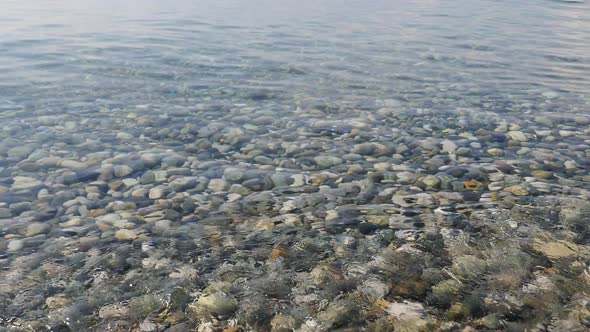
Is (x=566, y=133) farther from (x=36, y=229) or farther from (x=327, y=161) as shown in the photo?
(x=36, y=229)

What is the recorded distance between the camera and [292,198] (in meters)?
4.95

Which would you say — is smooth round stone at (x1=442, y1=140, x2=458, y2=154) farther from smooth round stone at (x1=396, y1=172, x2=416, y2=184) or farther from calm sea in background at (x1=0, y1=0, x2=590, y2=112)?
calm sea in background at (x1=0, y1=0, x2=590, y2=112)

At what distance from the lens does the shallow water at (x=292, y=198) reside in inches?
126

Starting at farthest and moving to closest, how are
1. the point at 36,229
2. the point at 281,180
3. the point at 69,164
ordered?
the point at 69,164, the point at 281,180, the point at 36,229

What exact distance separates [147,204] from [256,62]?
28.5ft

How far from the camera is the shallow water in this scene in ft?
10.5

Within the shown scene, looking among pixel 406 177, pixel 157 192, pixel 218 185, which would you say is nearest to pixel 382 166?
pixel 406 177

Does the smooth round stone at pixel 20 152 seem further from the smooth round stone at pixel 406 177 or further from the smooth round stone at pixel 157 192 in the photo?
the smooth round stone at pixel 406 177

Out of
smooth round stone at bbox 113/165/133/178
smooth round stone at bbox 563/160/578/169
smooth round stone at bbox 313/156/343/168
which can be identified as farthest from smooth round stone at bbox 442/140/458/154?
smooth round stone at bbox 113/165/133/178

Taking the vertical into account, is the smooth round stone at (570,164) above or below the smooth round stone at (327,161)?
above

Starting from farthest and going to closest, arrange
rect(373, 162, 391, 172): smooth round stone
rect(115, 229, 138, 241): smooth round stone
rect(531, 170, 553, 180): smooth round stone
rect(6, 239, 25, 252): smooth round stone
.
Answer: rect(373, 162, 391, 172): smooth round stone, rect(531, 170, 553, 180): smooth round stone, rect(115, 229, 138, 241): smooth round stone, rect(6, 239, 25, 252): smooth round stone

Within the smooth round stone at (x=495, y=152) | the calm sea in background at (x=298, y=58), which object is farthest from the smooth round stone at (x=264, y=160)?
the calm sea in background at (x=298, y=58)

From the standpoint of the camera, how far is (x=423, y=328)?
2945mm

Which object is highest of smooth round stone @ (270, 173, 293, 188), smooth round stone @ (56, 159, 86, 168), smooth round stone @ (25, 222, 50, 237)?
smooth round stone @ (56, 159, 86, 168)
